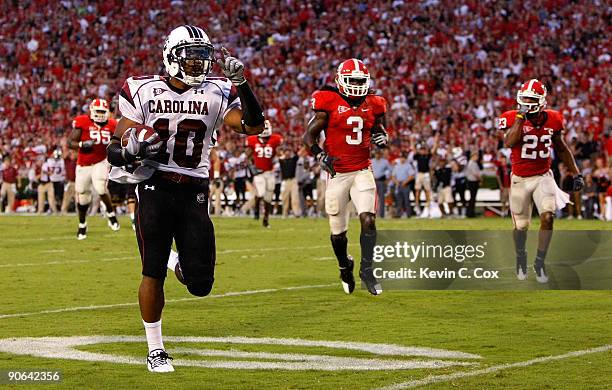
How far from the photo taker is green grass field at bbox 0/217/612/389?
568 cm

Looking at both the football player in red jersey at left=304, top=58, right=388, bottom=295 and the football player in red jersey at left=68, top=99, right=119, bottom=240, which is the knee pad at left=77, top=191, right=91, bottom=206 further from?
the football player in red jersey at left=304, top=58, right=388, bottom=295

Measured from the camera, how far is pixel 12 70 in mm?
36500

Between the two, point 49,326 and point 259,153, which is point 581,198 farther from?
point 49,326

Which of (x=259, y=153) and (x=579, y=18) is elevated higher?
(x=579, y=18)

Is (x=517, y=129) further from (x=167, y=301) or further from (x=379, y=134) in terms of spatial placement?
(x=167, y=301)

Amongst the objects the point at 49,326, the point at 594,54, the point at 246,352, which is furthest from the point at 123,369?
the point at 594,54

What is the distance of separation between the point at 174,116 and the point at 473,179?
17.9 meters

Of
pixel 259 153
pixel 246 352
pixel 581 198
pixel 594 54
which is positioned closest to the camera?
pixel 246 352

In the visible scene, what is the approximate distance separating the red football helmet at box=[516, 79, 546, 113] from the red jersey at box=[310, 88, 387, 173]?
4.11ft

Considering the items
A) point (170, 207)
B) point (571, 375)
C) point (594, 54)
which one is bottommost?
point (571, 375)

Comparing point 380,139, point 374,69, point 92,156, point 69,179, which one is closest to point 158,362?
point 380,139

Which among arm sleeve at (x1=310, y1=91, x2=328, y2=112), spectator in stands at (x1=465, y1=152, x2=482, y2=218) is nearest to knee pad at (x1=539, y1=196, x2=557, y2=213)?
arm sleeve at (x1=310, y1=91, x2=328, y2=112)

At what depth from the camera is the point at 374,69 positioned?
100ft

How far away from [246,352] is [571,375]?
5.65 ft
